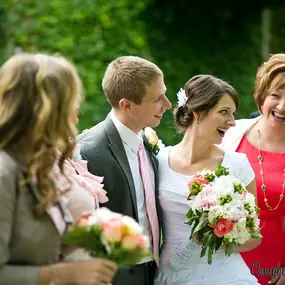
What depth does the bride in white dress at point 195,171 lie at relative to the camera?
15.1 ft

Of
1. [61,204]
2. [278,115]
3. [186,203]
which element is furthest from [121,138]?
[61,204]

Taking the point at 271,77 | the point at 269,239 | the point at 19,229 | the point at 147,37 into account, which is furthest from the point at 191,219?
the point at 147,37

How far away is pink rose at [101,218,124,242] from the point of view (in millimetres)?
3035

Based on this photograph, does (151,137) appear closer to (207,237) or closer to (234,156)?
(234,156)

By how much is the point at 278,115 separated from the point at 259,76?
29cm

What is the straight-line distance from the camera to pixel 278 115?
17.4ft

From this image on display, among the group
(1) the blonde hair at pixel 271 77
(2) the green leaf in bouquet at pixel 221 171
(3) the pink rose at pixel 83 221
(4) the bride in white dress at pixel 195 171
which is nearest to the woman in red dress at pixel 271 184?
(1) the blonde hair at pixel 271 77

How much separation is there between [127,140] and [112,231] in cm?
161

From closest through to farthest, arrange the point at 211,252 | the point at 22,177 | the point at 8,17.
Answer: the point at 22,177 < the point at 211,252 < the point at 8,17

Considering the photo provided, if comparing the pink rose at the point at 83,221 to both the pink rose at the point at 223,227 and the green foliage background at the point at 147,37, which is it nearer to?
the pink rose at the point at 223,227

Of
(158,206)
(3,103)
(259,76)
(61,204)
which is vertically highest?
(3,103)

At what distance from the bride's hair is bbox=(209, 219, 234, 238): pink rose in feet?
2.36

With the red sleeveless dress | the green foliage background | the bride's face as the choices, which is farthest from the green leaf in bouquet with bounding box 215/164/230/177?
the green foliage background

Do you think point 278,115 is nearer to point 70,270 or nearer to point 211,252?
point 211,252
